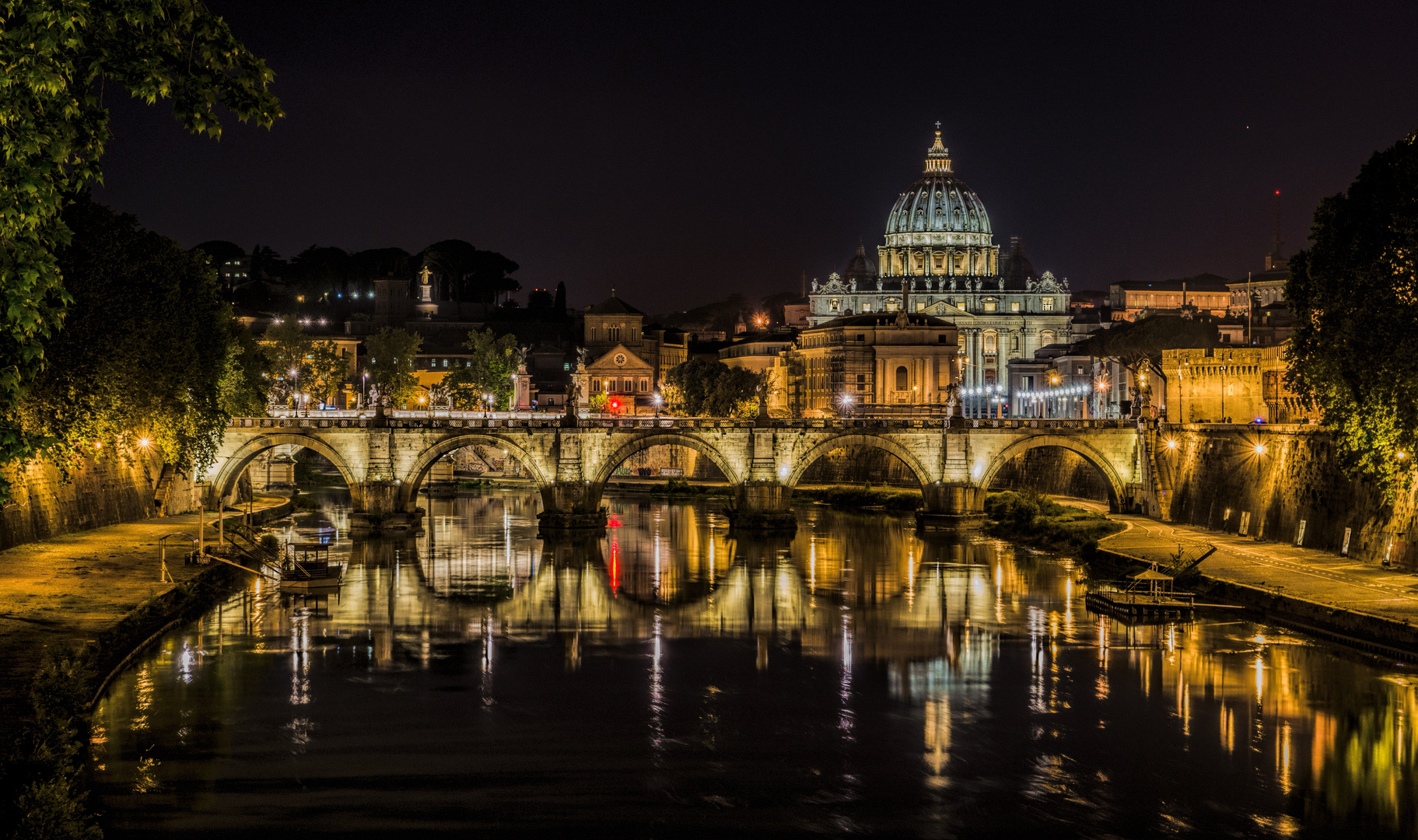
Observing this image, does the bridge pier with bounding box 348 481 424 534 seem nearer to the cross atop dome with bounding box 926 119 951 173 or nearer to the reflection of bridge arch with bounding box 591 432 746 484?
the reflection of bridge arch with bounding box 591 432 746 484

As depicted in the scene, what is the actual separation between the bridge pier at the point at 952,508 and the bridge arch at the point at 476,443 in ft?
56.0

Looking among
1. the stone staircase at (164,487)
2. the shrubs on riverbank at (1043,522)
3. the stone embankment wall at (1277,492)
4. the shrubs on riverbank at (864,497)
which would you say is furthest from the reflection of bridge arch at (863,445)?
the stone staircase at (164,487)

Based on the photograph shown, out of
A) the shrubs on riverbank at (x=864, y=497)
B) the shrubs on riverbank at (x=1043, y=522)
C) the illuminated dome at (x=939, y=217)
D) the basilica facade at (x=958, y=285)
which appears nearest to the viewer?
the shrubs on riverbank at (x=1043, y=522)

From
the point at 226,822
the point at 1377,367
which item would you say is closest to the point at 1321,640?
the point at 1377,367

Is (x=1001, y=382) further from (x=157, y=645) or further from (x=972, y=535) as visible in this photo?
(x=157, y=645)

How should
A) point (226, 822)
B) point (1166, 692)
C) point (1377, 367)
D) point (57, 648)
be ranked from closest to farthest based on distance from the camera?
point (226, 822) < point (57, 648) < point (1166, 692) < point (1377, 367)

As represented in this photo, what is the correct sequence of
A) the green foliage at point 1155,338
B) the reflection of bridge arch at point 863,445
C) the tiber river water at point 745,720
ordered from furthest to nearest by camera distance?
1. the green foliage at point 1155,338
2. the reflection of bridge arch at point 863,445
3. the tiber river water at point 745,720

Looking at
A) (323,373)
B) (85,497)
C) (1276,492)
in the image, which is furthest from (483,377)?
(1276,492)

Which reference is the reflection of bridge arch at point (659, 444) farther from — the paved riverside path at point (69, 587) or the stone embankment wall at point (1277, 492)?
the stone embankment wall at point (1277, 492)

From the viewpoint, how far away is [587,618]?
125ft

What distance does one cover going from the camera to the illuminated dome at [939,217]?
178250 mm

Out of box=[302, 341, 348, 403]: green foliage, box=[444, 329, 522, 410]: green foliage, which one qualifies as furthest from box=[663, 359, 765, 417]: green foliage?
box=[302, 341, 348, 403]: green foliage

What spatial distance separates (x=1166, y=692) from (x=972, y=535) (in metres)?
29.3

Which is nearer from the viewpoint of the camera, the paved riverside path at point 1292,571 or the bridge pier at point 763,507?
the paved riverside path at point 1292,571
